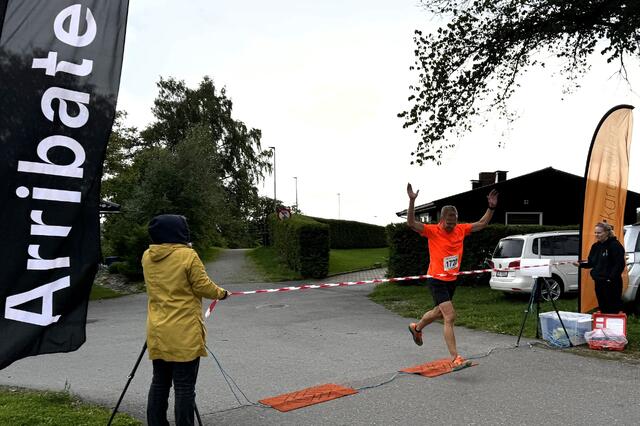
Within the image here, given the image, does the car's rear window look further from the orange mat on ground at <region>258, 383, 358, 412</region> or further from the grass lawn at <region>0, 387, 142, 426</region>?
the grass lawn at <region>0, 387, 142, 426</region>

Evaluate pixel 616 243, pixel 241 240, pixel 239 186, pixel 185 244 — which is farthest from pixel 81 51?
pixel 241 240

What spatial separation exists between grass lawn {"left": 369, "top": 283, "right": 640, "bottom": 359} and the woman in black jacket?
58 cm

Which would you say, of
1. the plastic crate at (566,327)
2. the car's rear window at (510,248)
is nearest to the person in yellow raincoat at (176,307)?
the plastic crate at (566,327)

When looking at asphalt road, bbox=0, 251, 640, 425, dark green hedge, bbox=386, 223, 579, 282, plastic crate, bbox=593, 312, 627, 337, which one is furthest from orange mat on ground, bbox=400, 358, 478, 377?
dark green hedge, bbox=386, 223, 579, 282

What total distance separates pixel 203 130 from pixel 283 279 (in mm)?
23267

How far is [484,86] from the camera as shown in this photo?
17406 mm

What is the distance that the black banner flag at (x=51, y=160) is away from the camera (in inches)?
150

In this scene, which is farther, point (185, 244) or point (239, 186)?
point (239, 186)

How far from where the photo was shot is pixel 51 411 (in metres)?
4.98

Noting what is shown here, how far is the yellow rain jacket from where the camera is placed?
13.1 ft

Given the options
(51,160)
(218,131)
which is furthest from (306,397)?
(218,131)

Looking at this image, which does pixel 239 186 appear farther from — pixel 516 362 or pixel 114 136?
pixel 516 362

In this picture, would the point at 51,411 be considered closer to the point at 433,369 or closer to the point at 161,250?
the point at 161,250

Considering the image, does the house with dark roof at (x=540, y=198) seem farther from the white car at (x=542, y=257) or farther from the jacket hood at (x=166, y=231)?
the jacket hood at (x=166, y=231)
